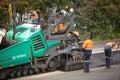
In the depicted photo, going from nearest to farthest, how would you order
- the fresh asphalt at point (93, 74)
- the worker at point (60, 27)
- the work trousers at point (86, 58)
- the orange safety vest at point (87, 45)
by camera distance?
the fresh asphalt at point (93, 74)
the work trousers at point (86, 58)
the orange safety vest at point (87, 45)
the worker at point (60, 27)

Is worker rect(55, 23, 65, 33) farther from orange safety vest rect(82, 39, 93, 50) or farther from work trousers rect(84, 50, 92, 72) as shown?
work trousers rect(84, 50, 92, 72)

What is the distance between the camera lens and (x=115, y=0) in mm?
21938

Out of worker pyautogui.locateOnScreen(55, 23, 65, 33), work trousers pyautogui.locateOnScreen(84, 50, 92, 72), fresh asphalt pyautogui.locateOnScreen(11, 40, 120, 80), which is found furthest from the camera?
worker pyautogui.locateOnScreen(55, 23, 65, 33)

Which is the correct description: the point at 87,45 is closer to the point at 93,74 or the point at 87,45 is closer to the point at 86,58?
the point at 86,58

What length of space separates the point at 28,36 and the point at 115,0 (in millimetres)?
8870

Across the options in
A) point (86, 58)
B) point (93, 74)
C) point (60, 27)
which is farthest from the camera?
point (60, 27)

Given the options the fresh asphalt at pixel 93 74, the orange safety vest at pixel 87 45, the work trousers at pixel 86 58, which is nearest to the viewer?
the fresh asphalt at pixel 93 74

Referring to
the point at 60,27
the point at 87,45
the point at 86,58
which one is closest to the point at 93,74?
the point at 86,58

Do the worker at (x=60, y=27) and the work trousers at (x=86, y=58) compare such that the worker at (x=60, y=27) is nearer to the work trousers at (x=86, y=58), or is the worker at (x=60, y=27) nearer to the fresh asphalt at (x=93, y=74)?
the work trousers at (x=86, y=58)

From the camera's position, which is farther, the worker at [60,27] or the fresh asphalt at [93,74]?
the worker at [60,27]

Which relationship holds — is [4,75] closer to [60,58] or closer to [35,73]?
[35,73]

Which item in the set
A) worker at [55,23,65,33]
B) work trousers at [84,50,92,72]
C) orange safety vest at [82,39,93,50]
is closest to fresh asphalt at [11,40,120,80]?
work trousers at [84,50,92,72]

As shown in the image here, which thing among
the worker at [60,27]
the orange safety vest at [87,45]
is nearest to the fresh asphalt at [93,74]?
the orange safety vest at [87,45]

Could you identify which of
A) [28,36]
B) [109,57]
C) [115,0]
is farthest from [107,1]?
[28,36]
